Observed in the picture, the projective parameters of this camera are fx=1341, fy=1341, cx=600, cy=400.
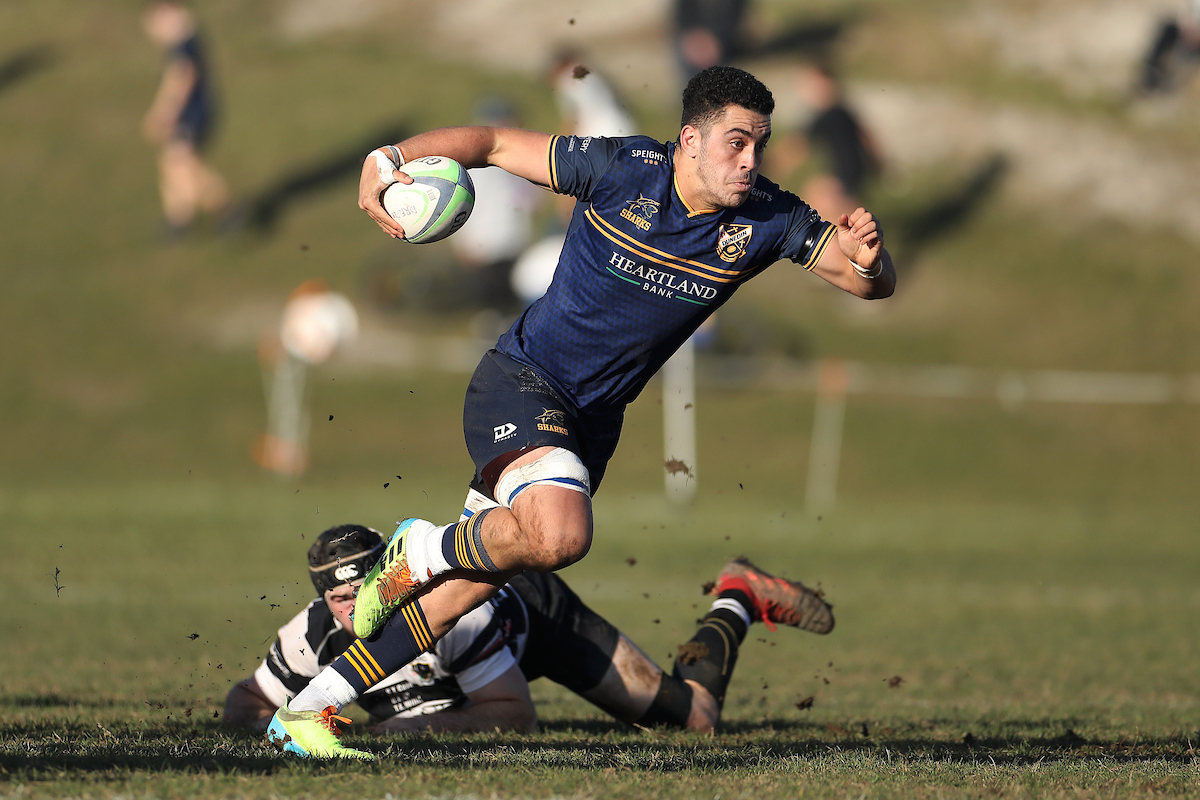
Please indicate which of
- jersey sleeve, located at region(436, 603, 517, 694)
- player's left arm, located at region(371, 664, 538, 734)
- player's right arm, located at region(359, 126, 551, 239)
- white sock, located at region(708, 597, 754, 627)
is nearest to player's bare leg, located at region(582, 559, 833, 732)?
white sock, located at region(708, 597, 754, 627)

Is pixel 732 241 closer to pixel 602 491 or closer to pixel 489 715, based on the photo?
pixel 489 715

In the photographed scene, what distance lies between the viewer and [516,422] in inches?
209

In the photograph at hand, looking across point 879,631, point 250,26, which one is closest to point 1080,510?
point 879,631

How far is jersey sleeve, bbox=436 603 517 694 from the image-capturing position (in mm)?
5965

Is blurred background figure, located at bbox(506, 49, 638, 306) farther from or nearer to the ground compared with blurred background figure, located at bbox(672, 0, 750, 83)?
nearer to the ground

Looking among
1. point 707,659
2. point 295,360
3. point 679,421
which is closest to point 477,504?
point 707,659

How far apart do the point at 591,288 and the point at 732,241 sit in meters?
0.62

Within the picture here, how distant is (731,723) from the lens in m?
6.73

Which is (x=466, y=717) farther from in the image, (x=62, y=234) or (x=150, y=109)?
(x=150, y=109)

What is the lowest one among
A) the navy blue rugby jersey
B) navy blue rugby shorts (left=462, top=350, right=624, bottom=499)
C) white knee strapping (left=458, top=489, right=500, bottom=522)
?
white knee strapping (left=458, top=489, right=500, bottom=522)

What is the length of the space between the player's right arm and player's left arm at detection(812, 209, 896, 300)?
1.24 meters

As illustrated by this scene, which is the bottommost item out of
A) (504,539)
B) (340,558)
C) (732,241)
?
(340,558)

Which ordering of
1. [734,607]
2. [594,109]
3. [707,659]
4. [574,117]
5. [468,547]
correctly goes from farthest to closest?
[594,109] → [574,117] → [734,607] → [707,659] → [468,547]

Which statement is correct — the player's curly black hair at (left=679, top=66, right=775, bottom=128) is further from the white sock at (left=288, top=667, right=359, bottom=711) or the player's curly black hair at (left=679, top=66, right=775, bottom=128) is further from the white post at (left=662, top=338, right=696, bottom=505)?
the white post at (left=662, top=338, right=696, bottom=505)
